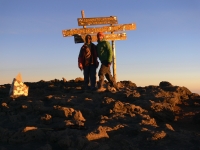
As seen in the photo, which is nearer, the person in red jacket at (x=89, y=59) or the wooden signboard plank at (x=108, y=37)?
the person in red jacket at (x=89, y=59)

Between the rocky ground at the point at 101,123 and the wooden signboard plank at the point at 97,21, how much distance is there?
380 centimetres

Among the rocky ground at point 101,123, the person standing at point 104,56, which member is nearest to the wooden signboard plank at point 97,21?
the person standing at point 104,56

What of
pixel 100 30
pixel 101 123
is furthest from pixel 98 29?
pixel 101 123

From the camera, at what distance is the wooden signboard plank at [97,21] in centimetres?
1305

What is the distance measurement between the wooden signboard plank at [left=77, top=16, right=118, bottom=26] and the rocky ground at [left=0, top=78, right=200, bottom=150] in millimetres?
3797

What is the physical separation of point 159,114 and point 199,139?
187 centimetres

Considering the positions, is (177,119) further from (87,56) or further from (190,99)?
(87,56)

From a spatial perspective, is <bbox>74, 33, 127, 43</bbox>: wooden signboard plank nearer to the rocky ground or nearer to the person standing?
the person standing

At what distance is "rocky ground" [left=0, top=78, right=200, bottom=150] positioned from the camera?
5910 mm

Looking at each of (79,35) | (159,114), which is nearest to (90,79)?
(79,35)

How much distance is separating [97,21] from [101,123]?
278 inches

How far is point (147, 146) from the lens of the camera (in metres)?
5.84

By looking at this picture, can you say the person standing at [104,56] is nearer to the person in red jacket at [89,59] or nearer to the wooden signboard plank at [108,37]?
the person in red jacket at [89,59]

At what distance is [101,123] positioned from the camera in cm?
685
